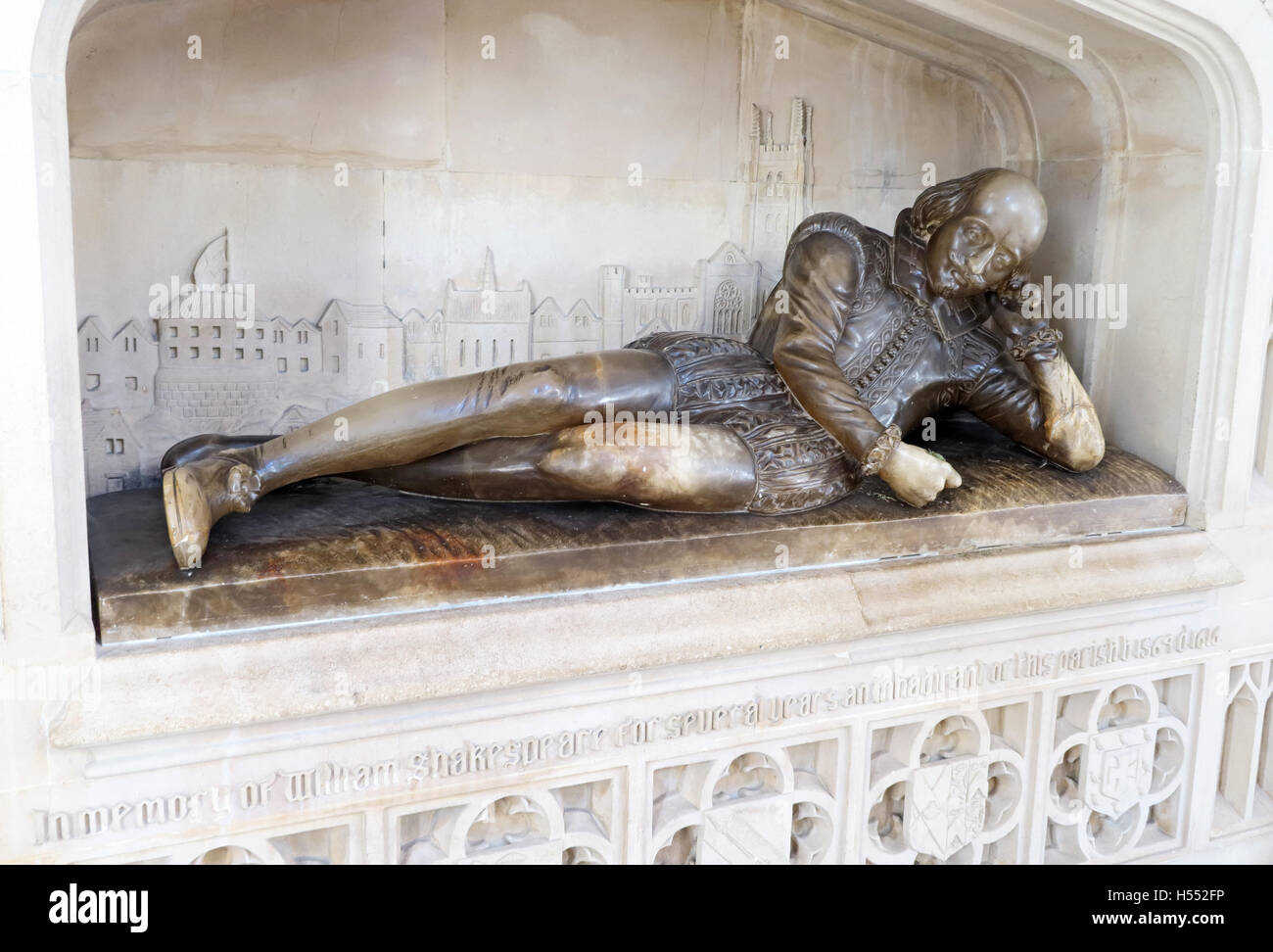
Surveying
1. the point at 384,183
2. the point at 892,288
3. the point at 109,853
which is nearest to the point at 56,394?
the point at 109,853

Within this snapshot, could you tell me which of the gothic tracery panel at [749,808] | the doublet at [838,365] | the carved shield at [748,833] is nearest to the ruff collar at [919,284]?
the doublet at [838,365]

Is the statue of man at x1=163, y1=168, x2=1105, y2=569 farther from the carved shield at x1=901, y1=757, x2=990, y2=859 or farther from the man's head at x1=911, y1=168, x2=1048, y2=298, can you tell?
the carved shield at x1=901, y1=757, x2=990, y2=859

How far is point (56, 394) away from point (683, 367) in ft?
4.16

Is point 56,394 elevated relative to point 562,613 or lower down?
→ elevated

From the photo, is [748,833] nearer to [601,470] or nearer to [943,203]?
[601,470]

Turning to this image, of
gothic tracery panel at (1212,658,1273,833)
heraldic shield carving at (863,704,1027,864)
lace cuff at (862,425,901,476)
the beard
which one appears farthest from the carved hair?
gothic tracery panel at (1212,658,1273,833)

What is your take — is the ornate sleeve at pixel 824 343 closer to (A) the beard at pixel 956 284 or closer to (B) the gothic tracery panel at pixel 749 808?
(A) the beard at pixel 956 284

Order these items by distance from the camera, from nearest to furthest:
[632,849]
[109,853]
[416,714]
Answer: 1. [109,853]
2. [416,714]
3. [632,849]

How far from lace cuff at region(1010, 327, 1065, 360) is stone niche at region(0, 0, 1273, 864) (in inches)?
11.0

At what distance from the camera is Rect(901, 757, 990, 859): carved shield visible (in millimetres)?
2615

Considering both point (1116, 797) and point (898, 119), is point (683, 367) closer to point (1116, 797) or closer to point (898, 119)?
point (898, 119)

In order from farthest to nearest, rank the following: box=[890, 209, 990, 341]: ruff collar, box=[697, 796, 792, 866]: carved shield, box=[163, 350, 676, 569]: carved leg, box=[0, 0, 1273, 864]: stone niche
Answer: box=[890, 209, 990, 341]: ruff collar, box=[697, 796, 792, 866]: carved shield, box=[163, 350, 676, 569]: carved leg, box=[0, 0, 1273, 864]: stone niche

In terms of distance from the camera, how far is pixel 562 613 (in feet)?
7.20

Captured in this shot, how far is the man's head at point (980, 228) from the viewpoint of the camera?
8.18 feet
